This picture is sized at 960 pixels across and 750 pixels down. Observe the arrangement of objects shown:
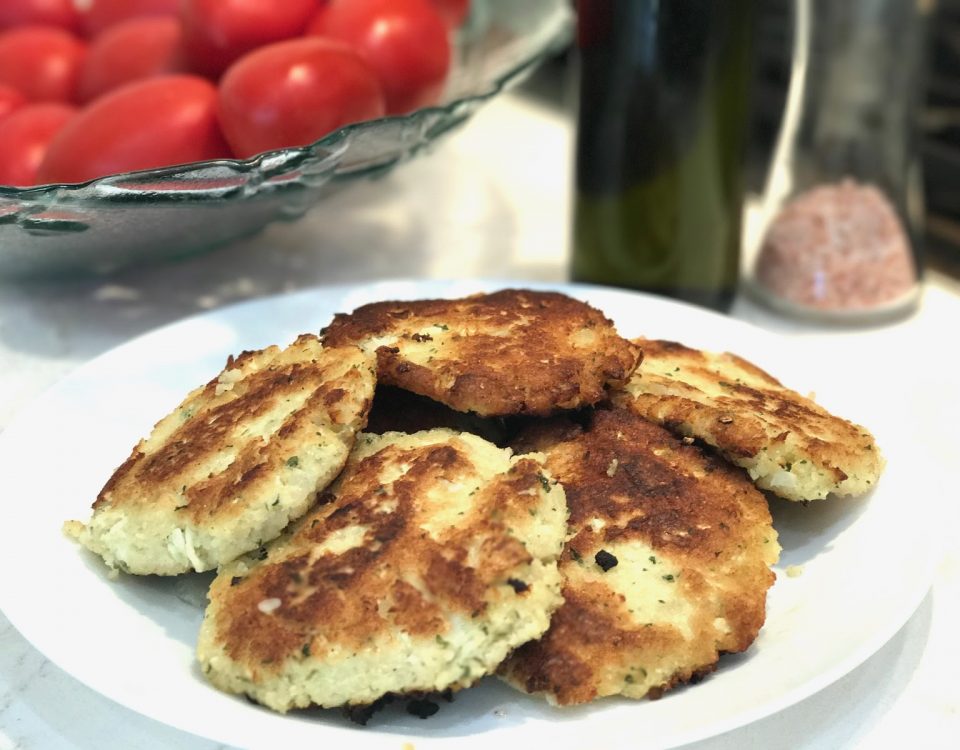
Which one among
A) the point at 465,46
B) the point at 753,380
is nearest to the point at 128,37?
the point at 465,46

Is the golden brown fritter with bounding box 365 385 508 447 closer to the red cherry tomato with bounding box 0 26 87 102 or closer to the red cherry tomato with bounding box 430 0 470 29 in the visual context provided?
the red cherry tomato with bounding box 430 0 470 29

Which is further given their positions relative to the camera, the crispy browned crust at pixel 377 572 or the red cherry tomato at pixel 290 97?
the red cherry tomato at pixel 290 97

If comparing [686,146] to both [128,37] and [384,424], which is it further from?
[128,37]

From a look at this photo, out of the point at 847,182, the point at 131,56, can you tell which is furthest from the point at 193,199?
the point at 847,182

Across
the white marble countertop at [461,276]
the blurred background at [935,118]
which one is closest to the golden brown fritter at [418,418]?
the white marble countertop at [461,276]

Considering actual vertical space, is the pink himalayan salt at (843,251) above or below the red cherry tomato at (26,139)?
below

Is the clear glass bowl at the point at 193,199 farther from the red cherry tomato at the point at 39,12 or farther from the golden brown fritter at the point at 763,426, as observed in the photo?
the red cherry tomato at the point at 39,12

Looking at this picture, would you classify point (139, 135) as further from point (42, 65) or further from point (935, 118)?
point (935, 118)
